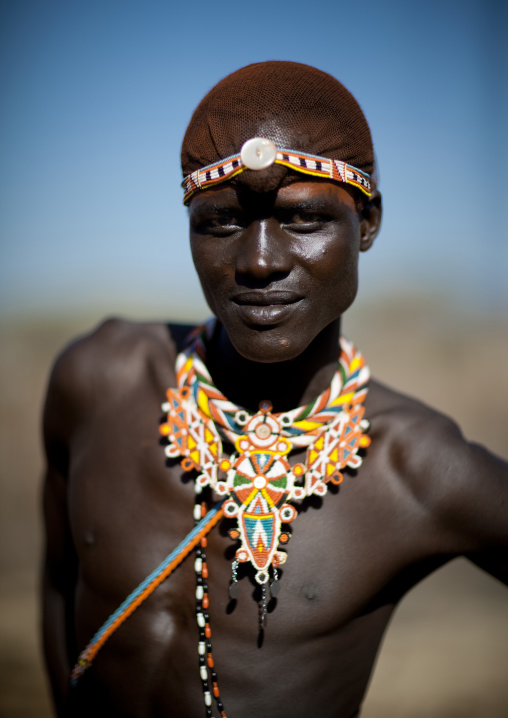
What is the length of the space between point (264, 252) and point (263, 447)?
611 mm

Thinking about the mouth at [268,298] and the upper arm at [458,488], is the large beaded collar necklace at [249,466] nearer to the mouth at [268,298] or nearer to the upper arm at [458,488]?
the upper arm at [458,488]

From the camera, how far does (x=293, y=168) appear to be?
5.89ft

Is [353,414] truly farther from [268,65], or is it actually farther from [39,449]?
[39,449]

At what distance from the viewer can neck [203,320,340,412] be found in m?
2.19

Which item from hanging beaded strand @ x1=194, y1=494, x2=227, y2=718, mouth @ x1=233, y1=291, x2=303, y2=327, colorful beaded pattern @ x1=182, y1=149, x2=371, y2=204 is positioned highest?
colorful beaded pattern @ x1=182, y1=149, x2=371, y2=204

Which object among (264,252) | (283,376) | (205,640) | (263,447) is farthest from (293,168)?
(205,640)

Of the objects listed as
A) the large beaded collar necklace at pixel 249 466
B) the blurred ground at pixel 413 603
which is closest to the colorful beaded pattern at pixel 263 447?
the large beaded collar necklace at pixel 249 466

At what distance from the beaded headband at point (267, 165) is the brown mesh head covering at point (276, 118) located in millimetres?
23

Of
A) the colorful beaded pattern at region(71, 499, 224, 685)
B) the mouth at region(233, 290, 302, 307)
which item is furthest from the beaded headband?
the colorful beaded pattern at region(71, 499, 224, 685)

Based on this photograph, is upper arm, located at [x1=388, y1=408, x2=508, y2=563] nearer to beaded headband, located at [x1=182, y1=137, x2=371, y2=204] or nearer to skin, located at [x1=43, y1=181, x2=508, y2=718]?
skin, located at [x1=43, y1=181, x2=508, y2=718]

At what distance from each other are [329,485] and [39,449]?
7.38 m

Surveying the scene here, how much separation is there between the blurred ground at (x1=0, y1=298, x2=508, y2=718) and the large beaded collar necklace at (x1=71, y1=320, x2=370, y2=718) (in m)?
3.36

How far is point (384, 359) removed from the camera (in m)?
13.2

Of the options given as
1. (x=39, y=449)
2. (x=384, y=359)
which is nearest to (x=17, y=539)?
(x=39, y=449)
